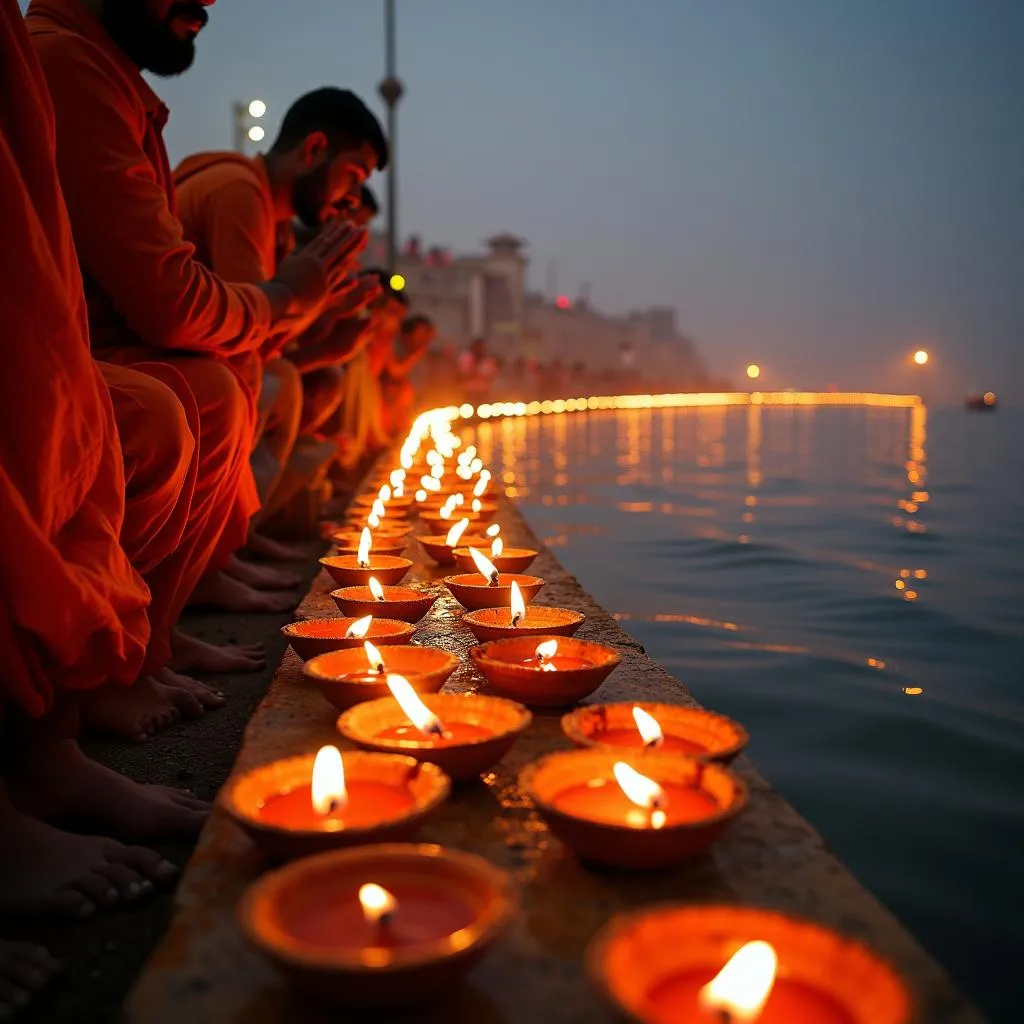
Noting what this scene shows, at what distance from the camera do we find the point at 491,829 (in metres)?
1.67

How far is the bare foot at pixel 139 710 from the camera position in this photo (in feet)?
8.80

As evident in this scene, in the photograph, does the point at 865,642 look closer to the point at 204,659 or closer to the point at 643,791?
the point at 204,659

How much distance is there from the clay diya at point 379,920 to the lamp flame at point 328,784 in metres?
0.21

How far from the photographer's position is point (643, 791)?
1446 millimetres

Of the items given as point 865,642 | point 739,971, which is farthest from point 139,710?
point 865,642

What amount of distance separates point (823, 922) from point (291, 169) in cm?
429

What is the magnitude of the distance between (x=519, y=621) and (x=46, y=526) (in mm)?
1183

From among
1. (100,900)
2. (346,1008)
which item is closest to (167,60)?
(100,900)

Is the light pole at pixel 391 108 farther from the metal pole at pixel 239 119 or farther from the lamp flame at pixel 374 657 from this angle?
the lamp flame at pixel 374 657

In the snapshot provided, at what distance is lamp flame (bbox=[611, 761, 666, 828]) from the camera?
1.44m

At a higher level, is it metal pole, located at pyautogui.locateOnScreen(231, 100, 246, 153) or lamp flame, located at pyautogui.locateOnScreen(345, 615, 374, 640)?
metal pole, located at pyautogui.locateOnScreen(231, 100, 246, 153)

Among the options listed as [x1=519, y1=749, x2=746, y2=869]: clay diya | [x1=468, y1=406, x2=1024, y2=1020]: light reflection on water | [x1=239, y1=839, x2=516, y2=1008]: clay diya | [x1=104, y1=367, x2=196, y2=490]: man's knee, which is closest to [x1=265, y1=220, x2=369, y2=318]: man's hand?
[x1=104, y1=367, x2=196, y2=490]: man's knee

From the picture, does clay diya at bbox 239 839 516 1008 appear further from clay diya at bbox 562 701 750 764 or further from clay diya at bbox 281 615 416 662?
clay diya at bbox 281 615 416 662

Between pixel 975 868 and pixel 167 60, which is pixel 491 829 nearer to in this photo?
pixel 975 868
